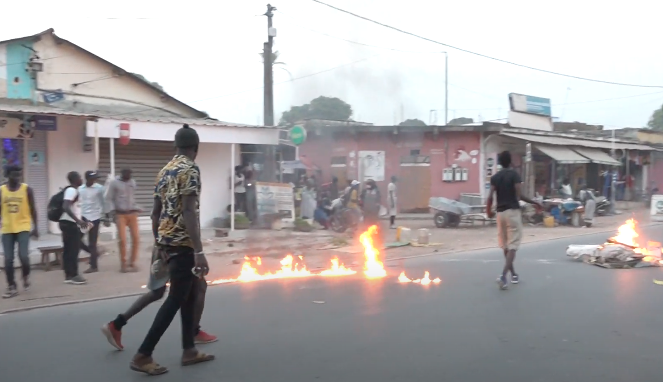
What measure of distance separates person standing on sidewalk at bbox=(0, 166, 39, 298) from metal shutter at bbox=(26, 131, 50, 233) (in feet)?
17.7

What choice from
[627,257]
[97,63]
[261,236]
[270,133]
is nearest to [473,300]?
[627,257]

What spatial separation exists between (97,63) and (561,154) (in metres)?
17.4

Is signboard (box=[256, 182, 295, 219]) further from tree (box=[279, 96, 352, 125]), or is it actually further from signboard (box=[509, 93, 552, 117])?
signboard (box=[509, 93, 552, 117])

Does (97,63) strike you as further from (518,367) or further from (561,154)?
(561,154)

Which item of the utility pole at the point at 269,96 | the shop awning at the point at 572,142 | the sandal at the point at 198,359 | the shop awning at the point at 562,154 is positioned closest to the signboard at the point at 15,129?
the utility pole at the point at 269,96

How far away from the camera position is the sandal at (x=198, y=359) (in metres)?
4.89

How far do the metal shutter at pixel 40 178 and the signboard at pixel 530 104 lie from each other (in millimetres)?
18951

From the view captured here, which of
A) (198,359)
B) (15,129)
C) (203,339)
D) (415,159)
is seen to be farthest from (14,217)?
(415,159)

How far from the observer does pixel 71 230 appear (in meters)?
8.67

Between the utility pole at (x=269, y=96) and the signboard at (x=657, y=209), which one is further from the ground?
the utility pole at (x=269, y=96)

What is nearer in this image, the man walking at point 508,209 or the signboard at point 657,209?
the man walking at point 508,209

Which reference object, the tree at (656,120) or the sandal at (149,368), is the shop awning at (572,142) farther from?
the tree at (656,120)

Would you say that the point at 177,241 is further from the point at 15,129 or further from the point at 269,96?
the point at 269,96

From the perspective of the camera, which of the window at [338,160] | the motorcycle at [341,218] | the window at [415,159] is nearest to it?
the motorcycle at [341,218]
